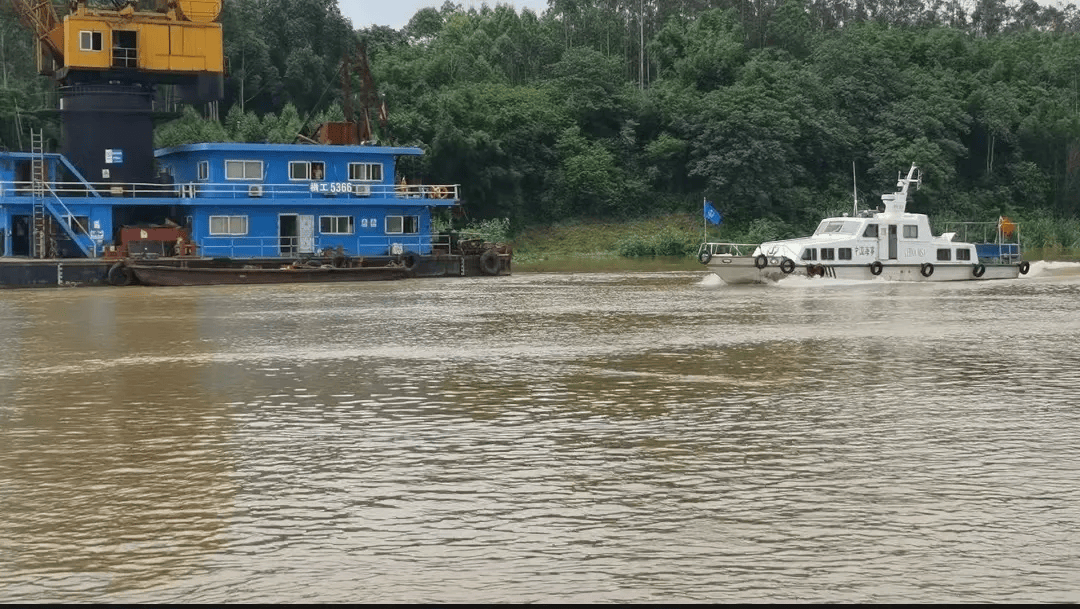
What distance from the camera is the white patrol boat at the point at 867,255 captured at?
4953 centimetres

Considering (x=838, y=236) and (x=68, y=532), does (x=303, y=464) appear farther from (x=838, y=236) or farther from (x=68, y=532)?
(x=838, y=236)

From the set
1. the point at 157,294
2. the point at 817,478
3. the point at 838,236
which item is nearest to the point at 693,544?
the point at 817,478

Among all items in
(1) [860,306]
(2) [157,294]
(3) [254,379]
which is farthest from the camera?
(2) [157,294]

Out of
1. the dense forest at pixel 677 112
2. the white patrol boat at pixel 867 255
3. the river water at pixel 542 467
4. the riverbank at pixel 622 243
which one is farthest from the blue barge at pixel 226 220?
the river water at pixel 542 467

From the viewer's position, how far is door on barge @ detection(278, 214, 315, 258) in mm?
56000

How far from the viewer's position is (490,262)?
5866 cm

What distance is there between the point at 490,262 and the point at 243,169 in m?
10.8

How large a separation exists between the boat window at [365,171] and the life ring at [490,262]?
17.9 feet

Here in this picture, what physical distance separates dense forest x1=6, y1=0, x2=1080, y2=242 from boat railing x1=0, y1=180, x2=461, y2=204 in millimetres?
17021

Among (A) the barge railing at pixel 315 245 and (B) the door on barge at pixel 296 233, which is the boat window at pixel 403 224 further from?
(B) the door on barge at pixel 296 233

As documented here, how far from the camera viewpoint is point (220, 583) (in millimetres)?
9617

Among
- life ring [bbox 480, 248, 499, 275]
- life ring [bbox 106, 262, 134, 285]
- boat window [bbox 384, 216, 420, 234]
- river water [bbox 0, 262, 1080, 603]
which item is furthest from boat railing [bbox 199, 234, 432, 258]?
river water [bbox 0, 262, 1080, 603]

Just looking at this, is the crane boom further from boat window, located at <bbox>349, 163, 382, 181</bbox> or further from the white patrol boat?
the white patrol boat

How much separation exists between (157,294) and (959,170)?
234 ft
